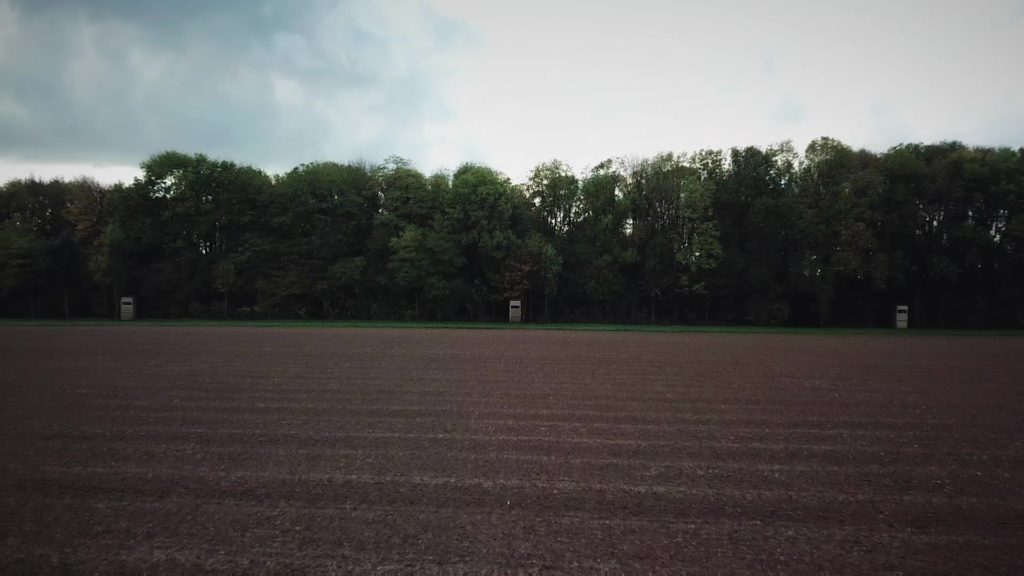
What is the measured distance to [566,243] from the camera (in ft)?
165

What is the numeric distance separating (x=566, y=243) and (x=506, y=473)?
44092 mm

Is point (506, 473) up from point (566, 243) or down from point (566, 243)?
down

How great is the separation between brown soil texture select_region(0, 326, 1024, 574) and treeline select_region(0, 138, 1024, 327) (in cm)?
3055

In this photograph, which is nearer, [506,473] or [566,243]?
[506,473]

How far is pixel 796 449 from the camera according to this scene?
27.3 ft

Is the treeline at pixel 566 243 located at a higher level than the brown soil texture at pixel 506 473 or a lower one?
higher

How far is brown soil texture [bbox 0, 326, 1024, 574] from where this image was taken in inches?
194

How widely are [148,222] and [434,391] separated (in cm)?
4919

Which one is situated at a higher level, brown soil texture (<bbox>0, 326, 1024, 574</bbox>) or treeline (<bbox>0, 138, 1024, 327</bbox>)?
treeline (<bbox>0, 138, 1024, 327</bbox>)

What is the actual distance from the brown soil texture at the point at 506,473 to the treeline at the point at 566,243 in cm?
3055

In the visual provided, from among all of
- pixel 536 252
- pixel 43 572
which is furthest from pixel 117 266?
pixel 43 572

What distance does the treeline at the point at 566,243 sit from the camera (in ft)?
139

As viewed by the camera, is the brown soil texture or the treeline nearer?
the brown soil texture

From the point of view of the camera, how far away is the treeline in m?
42.4
